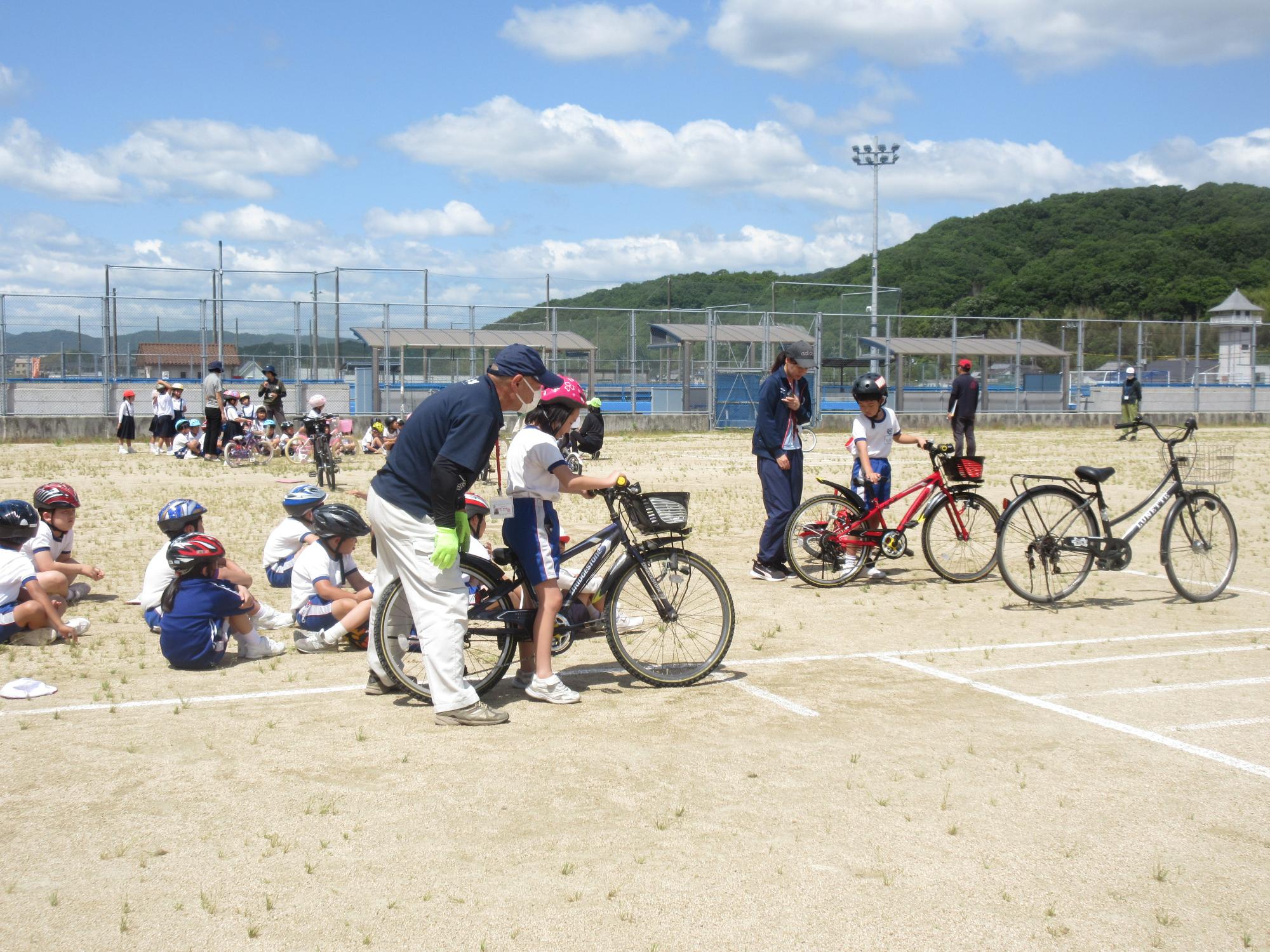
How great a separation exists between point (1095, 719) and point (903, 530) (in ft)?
12.9

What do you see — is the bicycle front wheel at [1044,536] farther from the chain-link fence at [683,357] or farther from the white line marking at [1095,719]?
the chain-link fence at [683,357]

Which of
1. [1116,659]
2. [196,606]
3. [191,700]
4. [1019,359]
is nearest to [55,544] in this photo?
[196,606]

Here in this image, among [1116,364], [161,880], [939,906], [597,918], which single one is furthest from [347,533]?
[1116,364]

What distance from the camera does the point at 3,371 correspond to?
2716 centimetres

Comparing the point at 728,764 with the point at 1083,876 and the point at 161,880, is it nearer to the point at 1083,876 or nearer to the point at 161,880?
the point at 1083,876

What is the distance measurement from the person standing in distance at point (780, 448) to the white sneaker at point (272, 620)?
3.83 metres

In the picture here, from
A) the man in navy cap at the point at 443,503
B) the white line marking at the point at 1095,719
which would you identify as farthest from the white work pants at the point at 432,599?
the white line marking at the point at 1095,719

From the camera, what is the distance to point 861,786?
479cm

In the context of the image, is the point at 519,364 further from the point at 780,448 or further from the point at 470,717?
the point at 780,448

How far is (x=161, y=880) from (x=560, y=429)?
303cm

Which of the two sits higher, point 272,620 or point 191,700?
point 272,620

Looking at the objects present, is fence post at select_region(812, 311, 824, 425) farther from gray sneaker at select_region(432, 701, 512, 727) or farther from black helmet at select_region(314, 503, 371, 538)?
gray sneaker at select_region(432, 701, 512, 727)

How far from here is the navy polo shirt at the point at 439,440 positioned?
5.37 meters

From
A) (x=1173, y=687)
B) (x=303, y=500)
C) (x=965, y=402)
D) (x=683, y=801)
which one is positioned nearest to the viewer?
(x=683, y=801)
